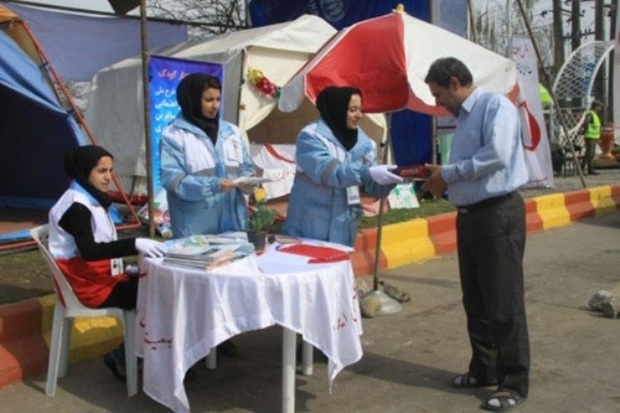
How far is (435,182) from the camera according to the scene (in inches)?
148

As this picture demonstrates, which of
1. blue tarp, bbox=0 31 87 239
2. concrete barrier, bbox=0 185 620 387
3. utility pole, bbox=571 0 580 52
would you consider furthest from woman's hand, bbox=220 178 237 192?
utility pole, bbox=571 0 580 52

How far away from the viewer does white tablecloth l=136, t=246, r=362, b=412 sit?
10.8 feet

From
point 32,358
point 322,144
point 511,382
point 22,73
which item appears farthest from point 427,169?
point 22,73

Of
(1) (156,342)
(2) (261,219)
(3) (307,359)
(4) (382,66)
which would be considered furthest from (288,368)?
(4) (382,66)

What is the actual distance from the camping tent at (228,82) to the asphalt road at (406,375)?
4543mm

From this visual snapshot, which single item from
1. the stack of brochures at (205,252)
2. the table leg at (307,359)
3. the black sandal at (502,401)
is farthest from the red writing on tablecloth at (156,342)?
the black sandal at (502,401)

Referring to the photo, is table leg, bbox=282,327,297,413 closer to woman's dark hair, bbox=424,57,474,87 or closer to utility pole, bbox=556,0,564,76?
woman's dark hair, bbox=424,57,474,87

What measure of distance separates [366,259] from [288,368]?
3.49 metres

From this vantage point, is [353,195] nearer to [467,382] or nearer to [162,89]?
[467,382]

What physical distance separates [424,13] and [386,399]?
8.20m

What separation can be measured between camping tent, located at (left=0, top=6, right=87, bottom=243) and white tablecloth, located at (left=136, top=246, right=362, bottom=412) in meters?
4.06

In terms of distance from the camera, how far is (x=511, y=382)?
12.3ft

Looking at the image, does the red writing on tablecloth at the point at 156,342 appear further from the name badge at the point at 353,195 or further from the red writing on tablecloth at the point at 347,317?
the name badge at the point at 353,195

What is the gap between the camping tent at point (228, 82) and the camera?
967cm
